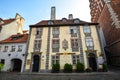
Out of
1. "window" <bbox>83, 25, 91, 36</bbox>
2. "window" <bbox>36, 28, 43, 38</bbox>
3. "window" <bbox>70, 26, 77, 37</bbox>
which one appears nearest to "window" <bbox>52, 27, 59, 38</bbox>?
"window" <bbox>36, 28, 43, 38</bbox>

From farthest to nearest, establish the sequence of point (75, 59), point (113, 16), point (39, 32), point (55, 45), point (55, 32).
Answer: point (39, 32) → point (55, 32) → point (113, 16) → point (55, 45) → point (75, 59)

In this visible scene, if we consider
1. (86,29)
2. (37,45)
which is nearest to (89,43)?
(86,29)

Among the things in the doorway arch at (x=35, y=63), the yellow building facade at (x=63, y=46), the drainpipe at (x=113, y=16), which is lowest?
the doorway arch at (x=35, y=63)

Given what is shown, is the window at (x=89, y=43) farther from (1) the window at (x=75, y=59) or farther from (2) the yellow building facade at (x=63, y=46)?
(1) the window at (x=75, y=59)

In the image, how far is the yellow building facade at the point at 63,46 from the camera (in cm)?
1747

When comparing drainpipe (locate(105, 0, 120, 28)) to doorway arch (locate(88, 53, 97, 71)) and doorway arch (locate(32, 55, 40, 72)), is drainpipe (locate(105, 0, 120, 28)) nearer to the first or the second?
doorway arch (locate(88, 53, 97, 71))

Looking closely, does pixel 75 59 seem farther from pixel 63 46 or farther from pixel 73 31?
pixel 73 31

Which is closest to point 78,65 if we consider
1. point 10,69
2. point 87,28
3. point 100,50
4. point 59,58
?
point 59,58

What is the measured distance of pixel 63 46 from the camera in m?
18.4

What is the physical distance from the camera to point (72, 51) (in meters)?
18.0

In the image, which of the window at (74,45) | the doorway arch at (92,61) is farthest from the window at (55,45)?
the doorway arch at (92,61)

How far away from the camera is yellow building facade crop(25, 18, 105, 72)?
17.5 metres

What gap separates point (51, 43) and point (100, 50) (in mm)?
9069

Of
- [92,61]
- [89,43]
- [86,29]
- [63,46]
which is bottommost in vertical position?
[92,61]
